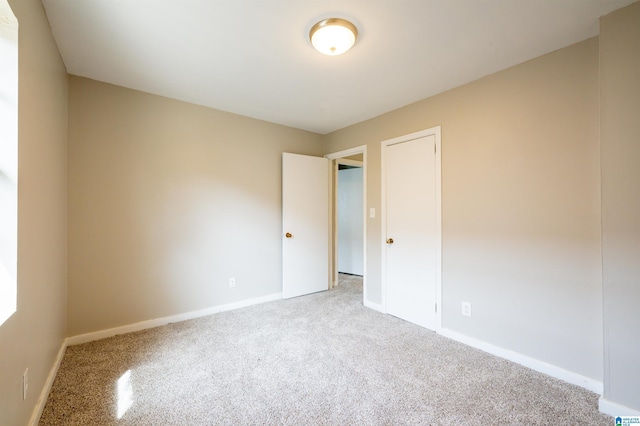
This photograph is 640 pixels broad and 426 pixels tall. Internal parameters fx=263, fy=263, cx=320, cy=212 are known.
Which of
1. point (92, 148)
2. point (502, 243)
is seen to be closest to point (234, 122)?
point (92, 148)

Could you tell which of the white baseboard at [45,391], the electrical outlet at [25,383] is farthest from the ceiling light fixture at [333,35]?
the white baseboard at [45,391]

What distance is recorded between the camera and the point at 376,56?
207 cm

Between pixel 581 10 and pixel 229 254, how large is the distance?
362cm

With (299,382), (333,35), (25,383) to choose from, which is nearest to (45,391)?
(25,383)

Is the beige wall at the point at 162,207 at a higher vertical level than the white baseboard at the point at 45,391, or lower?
higher

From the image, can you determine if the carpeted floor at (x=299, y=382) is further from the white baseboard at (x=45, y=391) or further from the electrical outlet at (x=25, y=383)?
the electrical outlet at (x=25, y=383)

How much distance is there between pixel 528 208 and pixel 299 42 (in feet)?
7.16

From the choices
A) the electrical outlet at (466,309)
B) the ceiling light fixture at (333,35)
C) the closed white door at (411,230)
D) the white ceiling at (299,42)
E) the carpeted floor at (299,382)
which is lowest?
the carpeted floor at (299,382)

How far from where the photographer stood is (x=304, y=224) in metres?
3.80

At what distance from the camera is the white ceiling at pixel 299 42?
1.59 m

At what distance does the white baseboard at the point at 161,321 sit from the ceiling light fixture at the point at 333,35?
2.90 m

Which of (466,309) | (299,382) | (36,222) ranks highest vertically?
(36,222)

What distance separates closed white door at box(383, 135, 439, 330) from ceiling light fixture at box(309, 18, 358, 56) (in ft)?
4.62

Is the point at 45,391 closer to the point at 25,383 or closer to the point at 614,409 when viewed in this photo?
the point at 25,383
